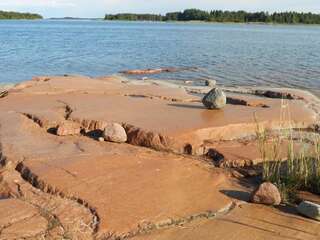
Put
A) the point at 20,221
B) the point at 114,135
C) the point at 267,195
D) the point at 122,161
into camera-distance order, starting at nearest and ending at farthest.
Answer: the point at 20,221 < the point at 267,195 < the point at 122,161 < the point at 114,135

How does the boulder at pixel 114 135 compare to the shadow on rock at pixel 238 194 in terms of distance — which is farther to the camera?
the boulder at pixel 114 135

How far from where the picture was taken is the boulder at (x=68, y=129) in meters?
6.92

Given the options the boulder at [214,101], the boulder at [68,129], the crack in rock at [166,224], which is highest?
the boulder at [214,101]

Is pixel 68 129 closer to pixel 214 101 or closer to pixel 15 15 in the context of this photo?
pixel 214 101

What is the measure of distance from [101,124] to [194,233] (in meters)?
3.79

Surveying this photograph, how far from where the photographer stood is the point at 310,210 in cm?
428

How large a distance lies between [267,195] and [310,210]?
43 centimetres

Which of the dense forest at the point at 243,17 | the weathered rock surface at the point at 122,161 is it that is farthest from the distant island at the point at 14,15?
the weathered rock surface at the point at 122,161

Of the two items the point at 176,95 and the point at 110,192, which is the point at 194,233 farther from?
the point at 176,95

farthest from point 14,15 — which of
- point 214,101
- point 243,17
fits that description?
point 214,101

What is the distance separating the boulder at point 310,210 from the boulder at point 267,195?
0.80ft

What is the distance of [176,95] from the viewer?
10719mm

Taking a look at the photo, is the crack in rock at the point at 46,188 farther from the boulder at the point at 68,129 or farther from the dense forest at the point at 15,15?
the dense forest at the point at 15,15

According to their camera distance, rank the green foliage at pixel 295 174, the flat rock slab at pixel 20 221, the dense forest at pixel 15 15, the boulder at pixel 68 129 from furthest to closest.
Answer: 1. the dense forest at pixel 15 15
2. the boulder at pixel 68 129
3. the green foliage at pixel 295 174
4. the flat rock slab at pixel 20 221
